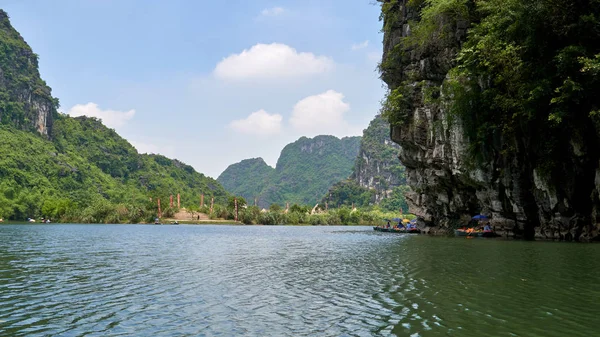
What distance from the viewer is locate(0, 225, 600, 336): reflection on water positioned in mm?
9586

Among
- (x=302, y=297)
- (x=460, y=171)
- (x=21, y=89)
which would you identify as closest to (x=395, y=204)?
(x=460, y=171)

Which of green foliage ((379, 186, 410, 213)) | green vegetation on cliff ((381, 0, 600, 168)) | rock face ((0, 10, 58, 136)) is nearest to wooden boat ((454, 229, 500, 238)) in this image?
green vegetation on cliff ((381, 0, 600, 168))

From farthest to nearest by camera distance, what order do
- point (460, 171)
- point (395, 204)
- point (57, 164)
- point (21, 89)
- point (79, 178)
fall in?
1. point (395, 204)
2. point (21, 89)
3. point (79, 178)
4. point (57, 164)
5. point (460, 171)

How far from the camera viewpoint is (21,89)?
164 metres

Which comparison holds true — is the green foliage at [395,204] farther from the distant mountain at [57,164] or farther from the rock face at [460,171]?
the rock face at [460,171]

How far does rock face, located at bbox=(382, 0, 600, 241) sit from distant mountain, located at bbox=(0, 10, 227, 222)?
7593 cm

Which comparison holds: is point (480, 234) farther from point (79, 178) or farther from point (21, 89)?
point (21, 89)

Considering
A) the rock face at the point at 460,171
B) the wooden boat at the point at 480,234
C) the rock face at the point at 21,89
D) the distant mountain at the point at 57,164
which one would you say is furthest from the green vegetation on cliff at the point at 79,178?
the wooden boat at the point at 480,234

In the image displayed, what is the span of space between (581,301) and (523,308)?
205cm

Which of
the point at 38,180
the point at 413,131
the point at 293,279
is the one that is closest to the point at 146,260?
the point at 293,279

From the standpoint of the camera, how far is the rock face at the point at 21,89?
154375 millimetres

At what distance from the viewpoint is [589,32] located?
87.8ft

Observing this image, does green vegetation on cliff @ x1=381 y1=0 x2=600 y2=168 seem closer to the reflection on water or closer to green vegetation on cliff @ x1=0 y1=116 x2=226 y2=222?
the reflection on water

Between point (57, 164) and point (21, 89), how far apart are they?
4514 cm
